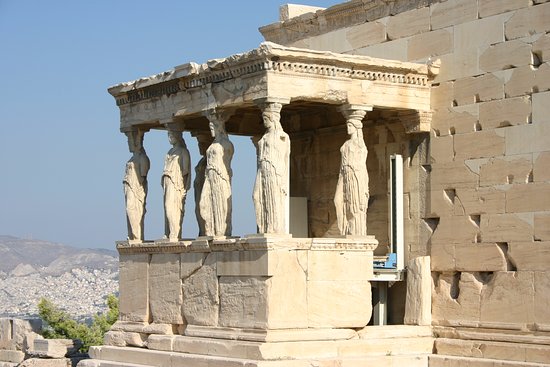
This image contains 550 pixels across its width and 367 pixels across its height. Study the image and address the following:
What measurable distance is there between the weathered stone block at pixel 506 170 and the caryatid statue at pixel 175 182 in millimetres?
4050

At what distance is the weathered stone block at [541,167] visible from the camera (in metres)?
16.6

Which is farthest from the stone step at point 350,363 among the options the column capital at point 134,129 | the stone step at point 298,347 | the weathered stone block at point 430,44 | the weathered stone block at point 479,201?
the weathered stone block at point 430,44

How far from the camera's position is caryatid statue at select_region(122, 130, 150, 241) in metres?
20.0

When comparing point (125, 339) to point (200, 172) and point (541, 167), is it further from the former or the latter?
point (541, 167)

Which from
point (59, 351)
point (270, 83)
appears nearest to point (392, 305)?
point (270, 83)

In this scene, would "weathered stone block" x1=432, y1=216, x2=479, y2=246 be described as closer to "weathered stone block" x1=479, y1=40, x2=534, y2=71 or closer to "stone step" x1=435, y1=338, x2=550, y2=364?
"stone step" x1=435, y1=338, x2=550, y2=364

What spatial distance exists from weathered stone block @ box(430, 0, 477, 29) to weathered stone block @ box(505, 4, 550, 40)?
2.07 ft

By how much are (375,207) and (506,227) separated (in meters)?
2.47

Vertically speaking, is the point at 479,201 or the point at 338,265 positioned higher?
the point at 479,201

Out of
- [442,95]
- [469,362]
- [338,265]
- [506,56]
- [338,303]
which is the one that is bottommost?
[469,362]

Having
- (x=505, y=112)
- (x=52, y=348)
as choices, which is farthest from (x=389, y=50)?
(x=52, y=348)

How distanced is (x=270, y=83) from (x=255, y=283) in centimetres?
235

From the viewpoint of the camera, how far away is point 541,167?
54.7 feet

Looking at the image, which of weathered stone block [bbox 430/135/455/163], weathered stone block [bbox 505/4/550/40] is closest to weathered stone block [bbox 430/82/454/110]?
weathered stone block [bbox 430/135/455/163]
